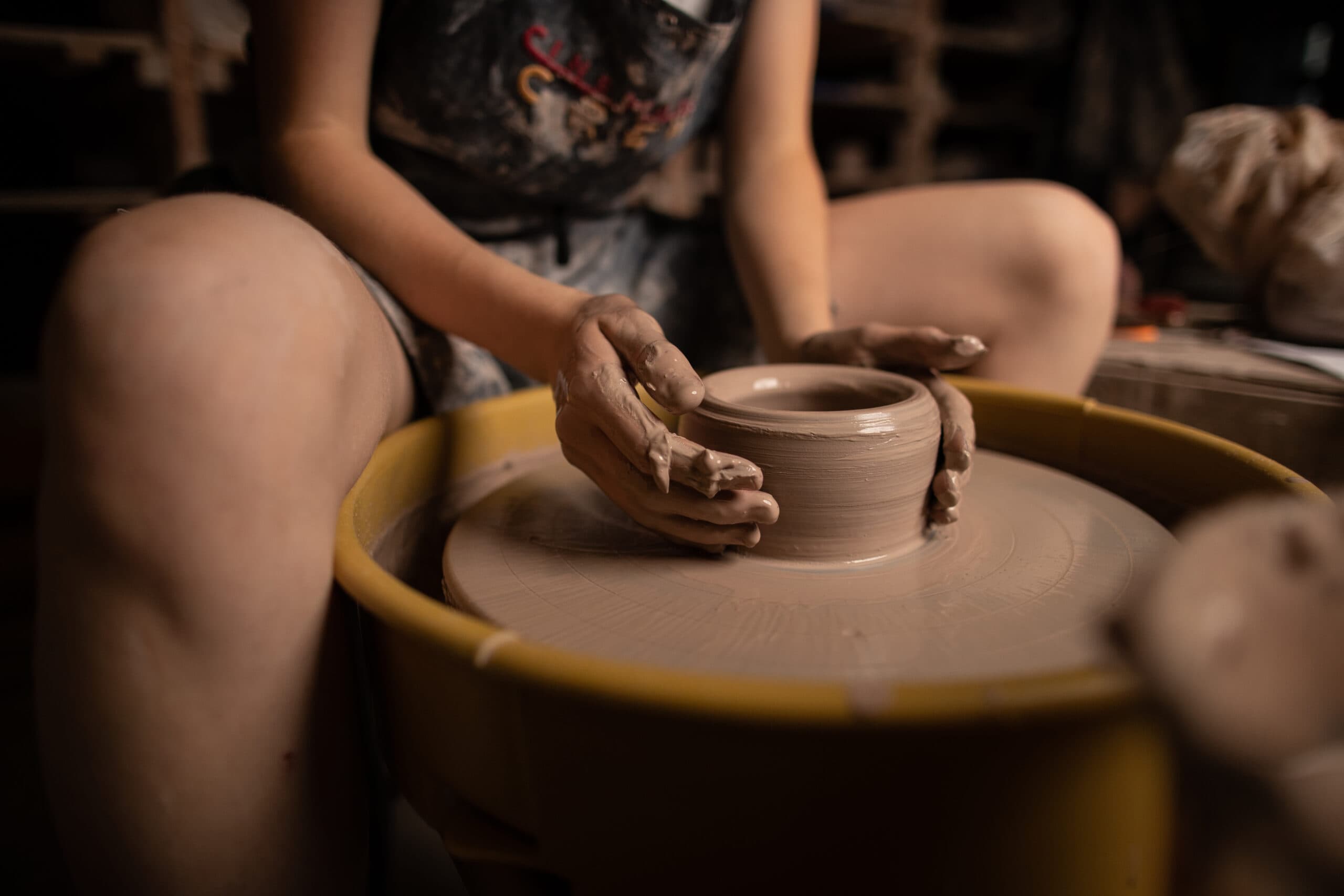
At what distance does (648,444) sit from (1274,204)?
182cm

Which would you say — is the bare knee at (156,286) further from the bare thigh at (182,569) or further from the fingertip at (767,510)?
the fingertip at (767,510)

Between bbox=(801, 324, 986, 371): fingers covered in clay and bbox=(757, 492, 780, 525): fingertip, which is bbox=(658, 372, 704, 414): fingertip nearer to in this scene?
bbox=(757, 492, 780, 525): fingertip

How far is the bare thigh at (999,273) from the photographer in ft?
3.64

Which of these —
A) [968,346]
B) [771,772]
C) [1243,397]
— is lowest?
[1243,397]

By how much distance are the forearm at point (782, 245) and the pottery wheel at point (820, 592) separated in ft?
1.25

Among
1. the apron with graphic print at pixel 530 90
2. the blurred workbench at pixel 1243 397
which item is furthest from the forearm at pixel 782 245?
the blurred workbench at pixel 1243 397

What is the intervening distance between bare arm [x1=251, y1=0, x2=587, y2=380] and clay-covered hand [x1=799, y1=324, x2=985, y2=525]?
0.34 meters

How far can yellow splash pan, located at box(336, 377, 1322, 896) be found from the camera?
40cm

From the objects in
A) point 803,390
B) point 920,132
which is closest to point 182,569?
point 803,390

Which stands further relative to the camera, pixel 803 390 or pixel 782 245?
pixel 782 245

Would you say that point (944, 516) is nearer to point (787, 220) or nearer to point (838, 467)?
point (838, 467)

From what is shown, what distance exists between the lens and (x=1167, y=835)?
482 mm

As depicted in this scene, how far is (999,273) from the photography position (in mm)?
1143

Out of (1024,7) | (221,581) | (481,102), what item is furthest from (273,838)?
(1024,7)
